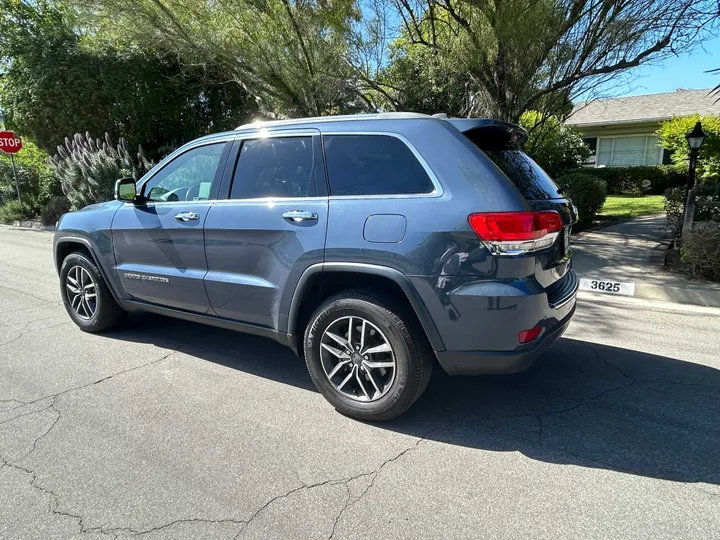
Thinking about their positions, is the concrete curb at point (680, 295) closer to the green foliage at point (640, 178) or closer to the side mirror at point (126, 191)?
the side mirror at point (126, 191)

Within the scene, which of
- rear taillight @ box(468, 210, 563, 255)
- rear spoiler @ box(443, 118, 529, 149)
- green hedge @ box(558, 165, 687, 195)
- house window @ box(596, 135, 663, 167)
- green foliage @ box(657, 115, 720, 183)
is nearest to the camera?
rear taillight @ box(468, 210, 563, 255)

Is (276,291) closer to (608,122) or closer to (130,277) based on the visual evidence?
(130,277)

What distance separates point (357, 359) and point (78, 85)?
15.8 meters

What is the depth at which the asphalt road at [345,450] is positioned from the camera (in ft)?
7.50

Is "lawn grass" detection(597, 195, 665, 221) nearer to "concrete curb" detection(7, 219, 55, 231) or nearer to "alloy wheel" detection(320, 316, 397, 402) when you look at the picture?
"alloy wheel" detection(320, 316, 397, 402)

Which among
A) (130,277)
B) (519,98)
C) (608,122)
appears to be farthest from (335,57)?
(608,122)

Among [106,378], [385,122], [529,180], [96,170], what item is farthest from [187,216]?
[96,170]

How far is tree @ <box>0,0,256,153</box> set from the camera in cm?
1438

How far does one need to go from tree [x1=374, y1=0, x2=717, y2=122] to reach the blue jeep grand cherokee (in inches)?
191

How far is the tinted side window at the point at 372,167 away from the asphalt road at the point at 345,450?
1.55m

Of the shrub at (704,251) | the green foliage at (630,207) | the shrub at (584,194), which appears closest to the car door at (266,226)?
the shrub at (704,251)

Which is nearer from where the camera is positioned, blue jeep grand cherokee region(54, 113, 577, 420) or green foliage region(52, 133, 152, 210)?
blue jeep grand cherokee region(54, 113, 577, 420)

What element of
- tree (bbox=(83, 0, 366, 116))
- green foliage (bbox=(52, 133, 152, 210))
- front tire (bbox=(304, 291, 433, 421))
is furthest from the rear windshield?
green foliage (bbox=(52, 133, 152, 210))

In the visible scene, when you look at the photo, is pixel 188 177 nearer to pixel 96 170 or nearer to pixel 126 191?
pixel 126 191
